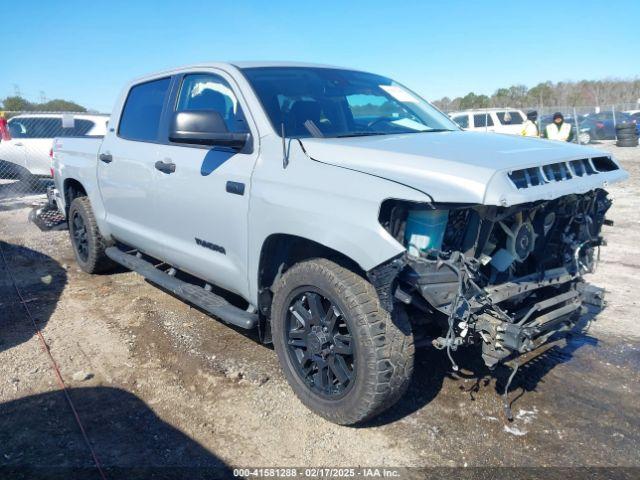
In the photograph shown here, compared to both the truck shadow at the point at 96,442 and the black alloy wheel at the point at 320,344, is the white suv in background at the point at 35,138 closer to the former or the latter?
the truck shadow at the point at 96,442

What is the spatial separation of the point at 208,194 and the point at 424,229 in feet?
5.28

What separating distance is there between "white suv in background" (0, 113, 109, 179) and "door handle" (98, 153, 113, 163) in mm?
7286

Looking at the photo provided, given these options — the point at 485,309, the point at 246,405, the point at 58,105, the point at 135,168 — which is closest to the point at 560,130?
the point at 135,168

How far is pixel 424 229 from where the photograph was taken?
8.59 ft

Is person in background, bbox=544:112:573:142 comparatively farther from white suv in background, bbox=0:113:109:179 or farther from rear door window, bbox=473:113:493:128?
white suv in background, bbox=0:113:109:179

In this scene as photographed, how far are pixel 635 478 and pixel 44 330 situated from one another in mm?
4313

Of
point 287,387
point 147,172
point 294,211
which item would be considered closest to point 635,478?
point 287,387

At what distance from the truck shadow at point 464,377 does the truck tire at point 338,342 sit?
1.05ft

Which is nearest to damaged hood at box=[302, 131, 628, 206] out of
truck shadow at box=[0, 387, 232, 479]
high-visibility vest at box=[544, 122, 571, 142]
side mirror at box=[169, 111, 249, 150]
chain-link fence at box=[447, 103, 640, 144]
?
side mirror at box=[169, 111, 249, 150]

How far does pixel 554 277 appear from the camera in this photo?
3176 millimetres

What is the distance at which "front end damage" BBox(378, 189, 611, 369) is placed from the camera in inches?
99.5

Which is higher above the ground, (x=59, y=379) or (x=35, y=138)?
(x=35, y=138)

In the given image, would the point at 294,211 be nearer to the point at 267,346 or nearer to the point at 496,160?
the point at 496,160

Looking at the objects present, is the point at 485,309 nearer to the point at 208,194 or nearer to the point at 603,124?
the point at 208,194
